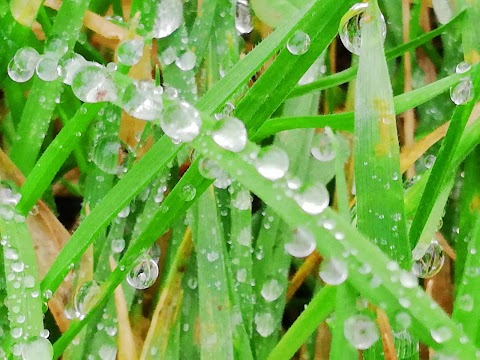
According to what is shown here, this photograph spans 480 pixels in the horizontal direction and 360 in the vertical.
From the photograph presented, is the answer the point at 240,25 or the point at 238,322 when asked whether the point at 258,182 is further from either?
the point at 240,25

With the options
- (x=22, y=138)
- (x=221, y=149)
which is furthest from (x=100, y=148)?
(x=221, y=149)

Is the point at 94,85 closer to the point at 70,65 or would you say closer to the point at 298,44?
the point at 70,65

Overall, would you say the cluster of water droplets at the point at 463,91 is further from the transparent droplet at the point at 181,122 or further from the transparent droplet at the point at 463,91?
the transparent droplet at the point at 181,122

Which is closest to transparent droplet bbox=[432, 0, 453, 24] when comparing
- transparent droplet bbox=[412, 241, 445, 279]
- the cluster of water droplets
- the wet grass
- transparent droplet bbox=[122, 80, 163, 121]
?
the wet grass

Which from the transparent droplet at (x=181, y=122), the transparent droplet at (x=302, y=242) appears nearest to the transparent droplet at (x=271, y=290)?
the transparent droplet at (x=302, y=242)

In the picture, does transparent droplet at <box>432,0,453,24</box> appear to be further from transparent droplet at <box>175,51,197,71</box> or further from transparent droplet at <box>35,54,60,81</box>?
transparent droplet at <box>35,54,60,81</box>

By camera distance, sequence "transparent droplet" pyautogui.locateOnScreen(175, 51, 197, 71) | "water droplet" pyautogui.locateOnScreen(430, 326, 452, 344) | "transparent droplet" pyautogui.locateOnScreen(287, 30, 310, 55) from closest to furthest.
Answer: "water droplet" pyautogui.locateOnScreen(430, 326, 452, 344) < "transparent droplet" pyautogui.locateOnScreen(287, 30, 310, 55) < "transparent droplet" pyautogui.locateOnScreen(175, 51, 197, 71)
